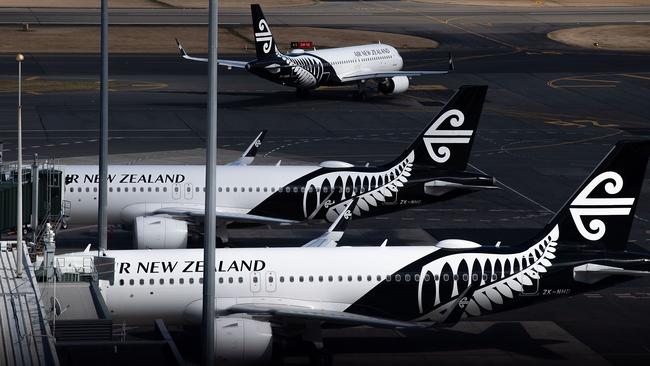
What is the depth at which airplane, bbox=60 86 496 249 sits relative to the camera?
62875 millimetres

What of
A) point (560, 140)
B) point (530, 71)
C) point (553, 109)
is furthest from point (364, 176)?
point (530, 71)

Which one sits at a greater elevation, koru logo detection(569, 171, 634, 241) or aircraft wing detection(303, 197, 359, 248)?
koru logo detection(569, 171, 634, 241)

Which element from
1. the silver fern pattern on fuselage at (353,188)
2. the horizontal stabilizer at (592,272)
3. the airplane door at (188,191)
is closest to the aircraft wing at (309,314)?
the horizontal stabilizer at (592,272)

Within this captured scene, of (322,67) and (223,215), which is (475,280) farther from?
(322,67)

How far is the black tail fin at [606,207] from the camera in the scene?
48.4 m

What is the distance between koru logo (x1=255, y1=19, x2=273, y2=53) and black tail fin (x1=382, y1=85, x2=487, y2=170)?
159 feet

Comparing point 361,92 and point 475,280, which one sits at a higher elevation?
point 361,92

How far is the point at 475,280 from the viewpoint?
4703 centimetres

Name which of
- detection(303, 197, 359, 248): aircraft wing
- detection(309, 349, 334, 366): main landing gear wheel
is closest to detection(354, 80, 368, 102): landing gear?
detection(303, 197, 359, 248): aircraft wing

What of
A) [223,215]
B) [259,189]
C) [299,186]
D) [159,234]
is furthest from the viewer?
[259,189]

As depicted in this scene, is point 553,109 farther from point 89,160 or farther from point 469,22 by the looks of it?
point 469,22

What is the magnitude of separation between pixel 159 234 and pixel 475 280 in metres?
17.2

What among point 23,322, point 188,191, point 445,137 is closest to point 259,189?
point 188,191

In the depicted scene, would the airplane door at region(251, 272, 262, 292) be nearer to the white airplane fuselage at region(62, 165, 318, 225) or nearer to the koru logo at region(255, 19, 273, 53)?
the white airplane fuselage at region(62, 165, 318, 225)
